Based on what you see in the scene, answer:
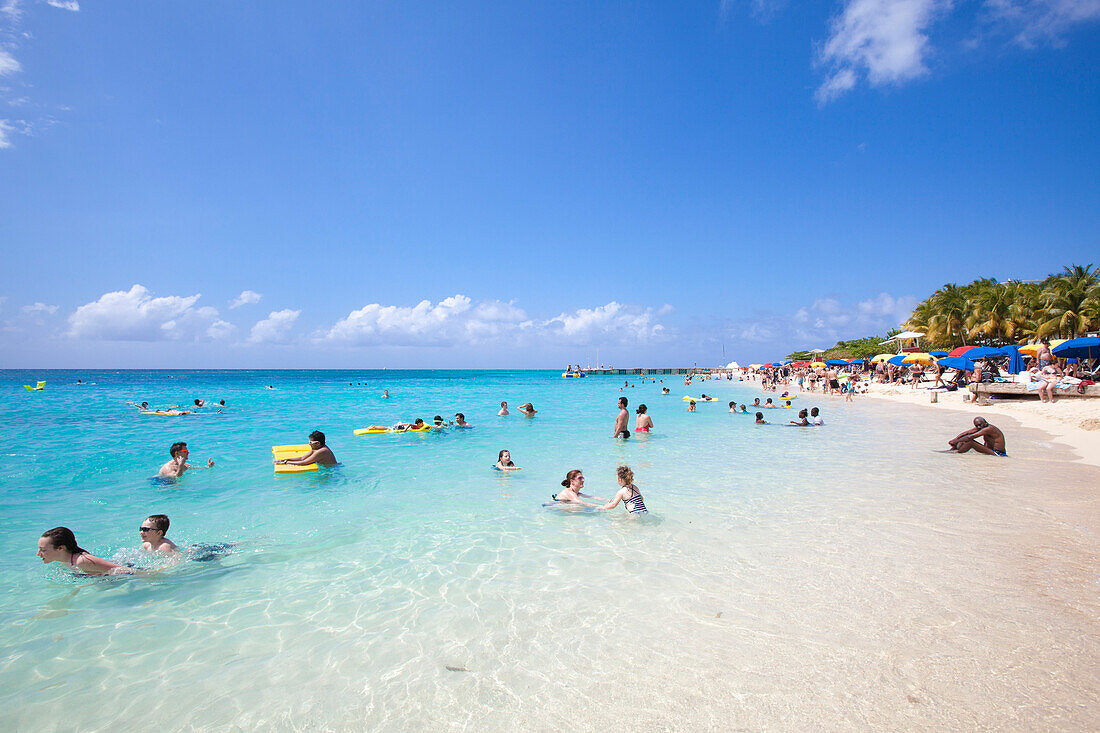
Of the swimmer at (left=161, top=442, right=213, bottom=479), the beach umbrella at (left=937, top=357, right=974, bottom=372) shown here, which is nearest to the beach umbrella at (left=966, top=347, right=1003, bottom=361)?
the beach umbrella at (left=937, top=357, right=974, bottom=372)

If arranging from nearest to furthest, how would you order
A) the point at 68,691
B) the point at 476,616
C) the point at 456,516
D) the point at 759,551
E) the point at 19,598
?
the point at 68,691 < the point at 476,616 < the point at 19,598 < the point at 759,551 < the point at 456,516

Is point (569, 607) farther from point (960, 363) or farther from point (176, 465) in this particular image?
point (960, 363)

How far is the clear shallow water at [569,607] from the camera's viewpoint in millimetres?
3570

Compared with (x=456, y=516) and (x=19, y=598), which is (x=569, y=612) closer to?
(x=456, y=516)

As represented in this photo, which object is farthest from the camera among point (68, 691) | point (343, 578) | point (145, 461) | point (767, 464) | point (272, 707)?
point (145, 461)

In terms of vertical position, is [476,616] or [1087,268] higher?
[1087,268]

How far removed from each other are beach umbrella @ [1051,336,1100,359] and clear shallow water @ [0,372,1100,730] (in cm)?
1973

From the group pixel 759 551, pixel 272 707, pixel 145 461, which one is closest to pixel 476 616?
pixel 272 707

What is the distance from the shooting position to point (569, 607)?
16.3 feet

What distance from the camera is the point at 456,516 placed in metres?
8.10

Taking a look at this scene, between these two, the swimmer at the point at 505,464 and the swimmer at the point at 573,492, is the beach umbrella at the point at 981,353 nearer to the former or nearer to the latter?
the swimmer at the point at 505,464

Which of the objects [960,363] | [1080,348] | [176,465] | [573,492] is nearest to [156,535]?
[573,492]

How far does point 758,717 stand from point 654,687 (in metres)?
0.72

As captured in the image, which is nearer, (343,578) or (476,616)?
(476,616)
